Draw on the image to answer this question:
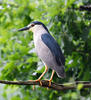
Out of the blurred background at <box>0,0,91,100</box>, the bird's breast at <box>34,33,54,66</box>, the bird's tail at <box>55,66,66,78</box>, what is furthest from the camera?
the blurred background at <box>0,0,91,100</box>

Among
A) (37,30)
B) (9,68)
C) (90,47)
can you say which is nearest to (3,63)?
(9,68)

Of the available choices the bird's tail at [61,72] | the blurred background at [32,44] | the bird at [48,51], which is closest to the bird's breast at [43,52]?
the bird at [48,51]

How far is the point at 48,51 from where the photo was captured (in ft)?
6.31

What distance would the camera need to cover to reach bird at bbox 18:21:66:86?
174 centimetres

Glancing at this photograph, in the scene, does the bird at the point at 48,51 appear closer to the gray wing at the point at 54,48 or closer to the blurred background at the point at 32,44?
the gray wing at the point at 54,48

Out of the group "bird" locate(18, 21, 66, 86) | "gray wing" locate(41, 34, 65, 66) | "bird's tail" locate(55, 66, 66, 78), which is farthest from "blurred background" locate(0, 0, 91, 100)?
"bird's tail" locate(55, 66, 66, 78)

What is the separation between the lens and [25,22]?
3.24 meters

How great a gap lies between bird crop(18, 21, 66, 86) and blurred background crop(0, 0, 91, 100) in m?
0.20

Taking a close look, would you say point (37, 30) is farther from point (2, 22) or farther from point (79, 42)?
point (2, 22)

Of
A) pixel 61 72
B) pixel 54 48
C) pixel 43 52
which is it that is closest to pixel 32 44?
pixel 43 52

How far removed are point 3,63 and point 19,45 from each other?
10.7 inches

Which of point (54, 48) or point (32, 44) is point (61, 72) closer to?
point (54, 48)

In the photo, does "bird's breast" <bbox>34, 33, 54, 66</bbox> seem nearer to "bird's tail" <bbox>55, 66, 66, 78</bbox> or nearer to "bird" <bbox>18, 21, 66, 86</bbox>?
"bird" <bbox>18, 21, 66, 86</bbox>

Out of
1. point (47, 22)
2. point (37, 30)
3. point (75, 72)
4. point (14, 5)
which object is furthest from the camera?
point (14, 5)
